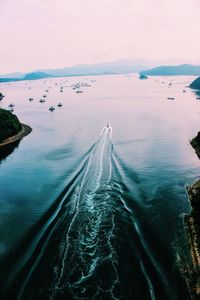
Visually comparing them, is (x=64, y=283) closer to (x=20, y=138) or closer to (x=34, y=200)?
(x=34, y=200)

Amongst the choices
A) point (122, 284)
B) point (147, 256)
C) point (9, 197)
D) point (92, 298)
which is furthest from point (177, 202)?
point (9, 197)

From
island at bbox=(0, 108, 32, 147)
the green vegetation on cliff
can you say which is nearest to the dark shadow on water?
island at bbox=(0, 108, 32, 147)

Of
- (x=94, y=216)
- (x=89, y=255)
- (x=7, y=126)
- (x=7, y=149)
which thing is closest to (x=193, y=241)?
(x=89, y=255)

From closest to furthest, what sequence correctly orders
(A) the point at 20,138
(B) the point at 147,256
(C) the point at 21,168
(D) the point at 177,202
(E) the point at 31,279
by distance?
(E) the point at 31,279, (B) the point at 147,256, (D) the point at 177,202, (C) the point at 21,168, (A) the point at 20,138

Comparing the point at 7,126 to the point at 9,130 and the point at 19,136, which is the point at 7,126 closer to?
the point at 9,130

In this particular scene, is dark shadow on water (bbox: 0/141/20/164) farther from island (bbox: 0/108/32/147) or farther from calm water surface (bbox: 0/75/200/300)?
island (bbox: 0/108/32/147)
